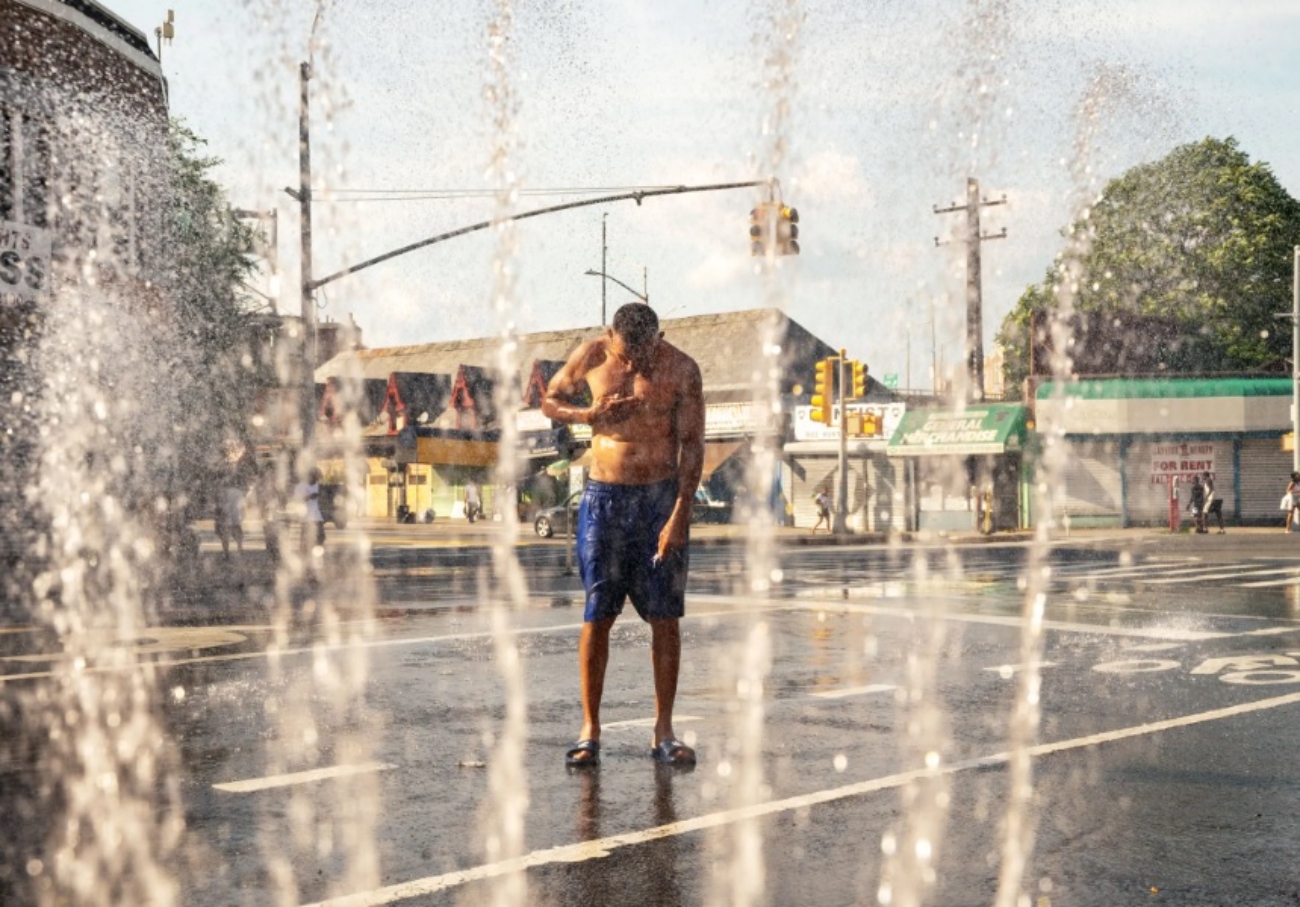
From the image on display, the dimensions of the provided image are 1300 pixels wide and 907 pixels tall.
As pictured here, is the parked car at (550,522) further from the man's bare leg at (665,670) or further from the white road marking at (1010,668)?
the man's bare leg at (665,670)

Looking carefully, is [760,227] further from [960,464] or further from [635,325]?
[960,464]

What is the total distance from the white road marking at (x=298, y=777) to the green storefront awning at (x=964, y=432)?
119 ft

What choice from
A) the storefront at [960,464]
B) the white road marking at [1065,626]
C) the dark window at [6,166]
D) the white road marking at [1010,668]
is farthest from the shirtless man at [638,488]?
the storefront at [960,464]

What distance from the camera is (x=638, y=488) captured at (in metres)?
6.40

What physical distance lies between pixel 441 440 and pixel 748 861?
47.3 m

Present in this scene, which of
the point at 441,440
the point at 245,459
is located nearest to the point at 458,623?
the point at 245,459

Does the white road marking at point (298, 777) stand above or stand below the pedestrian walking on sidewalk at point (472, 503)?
below

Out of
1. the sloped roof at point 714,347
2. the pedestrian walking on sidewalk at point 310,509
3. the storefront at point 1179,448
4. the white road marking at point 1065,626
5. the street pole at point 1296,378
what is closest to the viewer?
the white road marking at point 1065,626

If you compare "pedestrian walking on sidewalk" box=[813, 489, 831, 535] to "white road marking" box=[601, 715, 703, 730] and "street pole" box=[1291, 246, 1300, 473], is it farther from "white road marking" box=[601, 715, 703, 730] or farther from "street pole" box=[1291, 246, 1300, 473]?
"white road marking" box=[601, 715, 703, 730]

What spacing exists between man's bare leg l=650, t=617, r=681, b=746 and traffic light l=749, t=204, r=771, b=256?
14405 millimetres

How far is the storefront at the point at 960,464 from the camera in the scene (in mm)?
41375

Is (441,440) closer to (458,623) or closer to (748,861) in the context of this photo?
(458,623)

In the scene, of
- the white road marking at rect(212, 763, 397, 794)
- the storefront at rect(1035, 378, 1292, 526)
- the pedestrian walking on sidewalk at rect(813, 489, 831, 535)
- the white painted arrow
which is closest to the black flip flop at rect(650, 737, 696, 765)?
the white road marking at rect(212, 763, 397, 794)

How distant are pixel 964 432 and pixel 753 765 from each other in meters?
36.7
